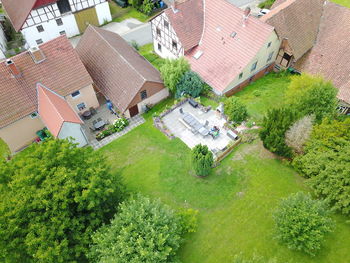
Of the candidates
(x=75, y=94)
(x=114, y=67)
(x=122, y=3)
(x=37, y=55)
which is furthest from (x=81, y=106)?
(x=122, y=3)

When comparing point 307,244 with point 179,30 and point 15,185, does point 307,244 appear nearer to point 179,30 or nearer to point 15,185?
point 15,185

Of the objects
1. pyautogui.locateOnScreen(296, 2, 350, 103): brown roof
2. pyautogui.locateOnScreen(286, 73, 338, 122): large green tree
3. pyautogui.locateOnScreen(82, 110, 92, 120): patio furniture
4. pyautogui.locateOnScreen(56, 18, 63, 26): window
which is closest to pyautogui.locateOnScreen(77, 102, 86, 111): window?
pyautogui.locateOnScreen(82, 110, 92, 120): patio furniture

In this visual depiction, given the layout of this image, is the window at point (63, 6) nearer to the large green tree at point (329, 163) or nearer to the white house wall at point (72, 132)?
the white house wall at point (72, 132)

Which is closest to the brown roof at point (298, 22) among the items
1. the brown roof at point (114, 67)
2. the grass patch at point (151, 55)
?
the grass patch at point (151, 55)

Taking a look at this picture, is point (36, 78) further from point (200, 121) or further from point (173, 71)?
point (200, 121)

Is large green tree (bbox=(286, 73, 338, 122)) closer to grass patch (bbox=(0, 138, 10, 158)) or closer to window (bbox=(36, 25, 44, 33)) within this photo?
grass patch (bbox=(0, 138, 10, 158))

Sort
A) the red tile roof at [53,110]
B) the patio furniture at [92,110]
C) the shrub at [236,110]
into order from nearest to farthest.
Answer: the red tile roof at [53,110] → the shrub at [236,110] → the patio furniture at [92,110]
